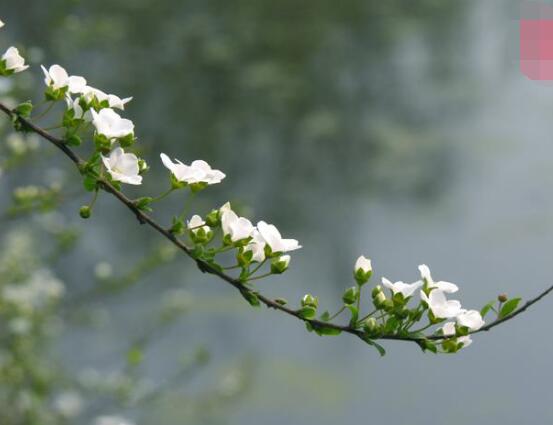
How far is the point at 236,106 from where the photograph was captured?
15.4ft

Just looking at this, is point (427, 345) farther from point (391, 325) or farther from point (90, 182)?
point (90, 182)

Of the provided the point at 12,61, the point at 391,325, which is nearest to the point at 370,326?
the point at 391,325

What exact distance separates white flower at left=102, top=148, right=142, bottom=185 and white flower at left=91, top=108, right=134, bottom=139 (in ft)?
0.04

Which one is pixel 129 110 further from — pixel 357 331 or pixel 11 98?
pixel 357 331

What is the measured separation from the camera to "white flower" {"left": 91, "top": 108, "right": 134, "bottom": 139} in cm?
67

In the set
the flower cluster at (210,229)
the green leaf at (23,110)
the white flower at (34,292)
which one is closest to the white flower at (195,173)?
the flower cluster at (210,229)

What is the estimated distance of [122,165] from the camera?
681 millimetres

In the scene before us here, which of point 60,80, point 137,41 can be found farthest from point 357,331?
point 137,41

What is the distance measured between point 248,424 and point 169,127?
5.74 ft

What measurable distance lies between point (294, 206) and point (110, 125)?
3.37m

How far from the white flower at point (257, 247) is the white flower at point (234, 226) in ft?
0.05

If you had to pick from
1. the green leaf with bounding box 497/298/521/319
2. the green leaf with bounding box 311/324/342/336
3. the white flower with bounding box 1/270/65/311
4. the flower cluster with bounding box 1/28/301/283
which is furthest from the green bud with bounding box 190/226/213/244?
the white flower with bounding box 1/270/65/311

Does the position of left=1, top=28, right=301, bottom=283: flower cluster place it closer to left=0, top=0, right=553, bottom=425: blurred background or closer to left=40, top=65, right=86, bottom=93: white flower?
left=40, top=65, right=86, bottom=93: white flower

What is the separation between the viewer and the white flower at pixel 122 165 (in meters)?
0.68
